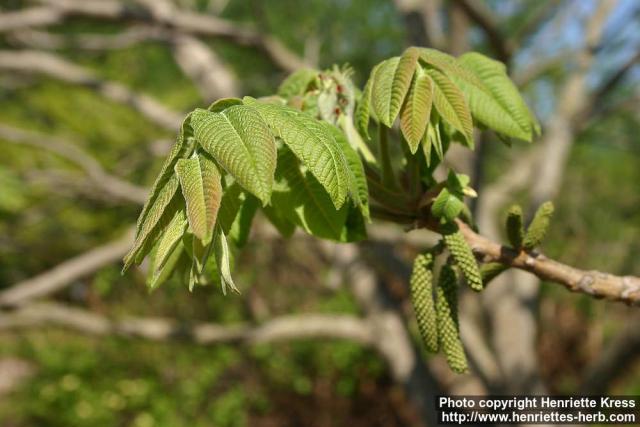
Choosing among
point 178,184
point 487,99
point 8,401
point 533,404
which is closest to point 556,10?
point 533,404

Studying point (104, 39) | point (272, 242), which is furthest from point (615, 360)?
point (272, 242)

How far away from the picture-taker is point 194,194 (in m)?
0.79

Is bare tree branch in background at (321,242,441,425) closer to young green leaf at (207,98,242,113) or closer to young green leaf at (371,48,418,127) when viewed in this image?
young green leaf at (371,48,418,127)

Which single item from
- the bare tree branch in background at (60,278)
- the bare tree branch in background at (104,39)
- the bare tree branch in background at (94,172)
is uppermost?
the bare tree branch in background at (104,39)

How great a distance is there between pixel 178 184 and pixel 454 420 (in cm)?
260

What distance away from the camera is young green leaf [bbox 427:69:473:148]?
1.01 metres

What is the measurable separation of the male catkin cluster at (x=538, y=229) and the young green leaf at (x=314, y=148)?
40 centimetres

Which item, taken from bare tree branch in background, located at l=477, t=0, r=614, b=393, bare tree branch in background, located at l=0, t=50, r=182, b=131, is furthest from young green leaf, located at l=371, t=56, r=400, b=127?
bare tree branch in background, located at l=0, t=50, r=182, b=131

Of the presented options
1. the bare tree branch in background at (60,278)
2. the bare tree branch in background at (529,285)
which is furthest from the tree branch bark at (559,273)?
the bare tree branch in background at (60,278)

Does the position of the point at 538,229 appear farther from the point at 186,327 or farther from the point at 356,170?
the point at 186,327

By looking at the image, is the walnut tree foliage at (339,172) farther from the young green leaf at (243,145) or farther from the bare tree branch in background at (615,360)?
the bare tree branch in background at (615,360)

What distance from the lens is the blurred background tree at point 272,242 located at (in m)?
3.54

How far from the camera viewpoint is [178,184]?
826 millimetres

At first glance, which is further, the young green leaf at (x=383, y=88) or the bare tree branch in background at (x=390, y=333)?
the bare tree branch in background at (x=390, y=333)
